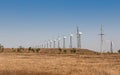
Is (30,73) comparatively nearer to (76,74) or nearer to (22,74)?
(22,74)

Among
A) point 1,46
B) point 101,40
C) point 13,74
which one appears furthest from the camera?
point 1,46

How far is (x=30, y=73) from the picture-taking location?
3241cm

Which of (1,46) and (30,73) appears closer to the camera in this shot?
(30,73)

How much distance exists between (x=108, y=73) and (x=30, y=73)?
7.66 metres

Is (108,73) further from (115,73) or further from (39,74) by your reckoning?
(39,74)

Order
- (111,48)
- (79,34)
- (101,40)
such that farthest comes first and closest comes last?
1. (111,48)
2. (79,34)
3. (101,40)

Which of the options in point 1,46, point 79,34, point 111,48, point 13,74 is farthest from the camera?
point 1,46

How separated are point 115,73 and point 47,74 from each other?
6.73m

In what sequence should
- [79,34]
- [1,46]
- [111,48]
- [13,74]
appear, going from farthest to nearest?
1. [1,46]
2. [111,48]
3. [79,34]
4. [13,74]

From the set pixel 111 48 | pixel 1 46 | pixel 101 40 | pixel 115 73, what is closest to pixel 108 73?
pixel 115 73

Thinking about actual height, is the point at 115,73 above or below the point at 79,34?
below

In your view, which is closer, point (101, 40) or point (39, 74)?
point (39, 74)

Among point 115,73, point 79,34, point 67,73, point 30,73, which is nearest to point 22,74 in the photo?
point 30,73

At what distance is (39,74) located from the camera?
32.0 metres
